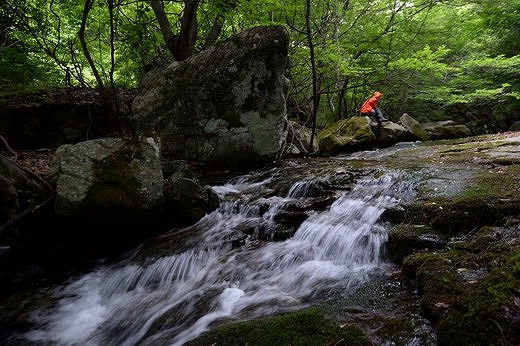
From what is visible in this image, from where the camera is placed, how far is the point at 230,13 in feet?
27.8

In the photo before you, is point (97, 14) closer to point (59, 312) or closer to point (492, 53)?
point (59, 312)

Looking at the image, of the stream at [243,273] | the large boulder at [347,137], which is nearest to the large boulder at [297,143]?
the large boulder at [347,137]

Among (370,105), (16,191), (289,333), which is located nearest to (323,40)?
(370,105)

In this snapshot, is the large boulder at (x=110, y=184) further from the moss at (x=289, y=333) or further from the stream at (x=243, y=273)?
the moss at (x=289, y=333)

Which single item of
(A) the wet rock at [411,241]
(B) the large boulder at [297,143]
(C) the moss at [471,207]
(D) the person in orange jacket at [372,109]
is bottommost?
(A) the wet rock at [411,241]

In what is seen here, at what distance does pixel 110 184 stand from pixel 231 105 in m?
3.66

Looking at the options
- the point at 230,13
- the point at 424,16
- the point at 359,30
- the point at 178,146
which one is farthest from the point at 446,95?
the point at 178,146

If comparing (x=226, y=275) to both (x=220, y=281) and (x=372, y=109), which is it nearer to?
(x=220, y=281)

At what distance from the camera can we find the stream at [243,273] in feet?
10.2

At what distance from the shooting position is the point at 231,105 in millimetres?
7816

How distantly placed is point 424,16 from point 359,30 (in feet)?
7.43

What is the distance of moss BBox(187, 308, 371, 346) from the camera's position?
7.32 ft

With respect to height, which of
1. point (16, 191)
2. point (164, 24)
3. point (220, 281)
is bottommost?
point (220, 281)

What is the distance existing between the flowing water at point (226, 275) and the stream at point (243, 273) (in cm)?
1
